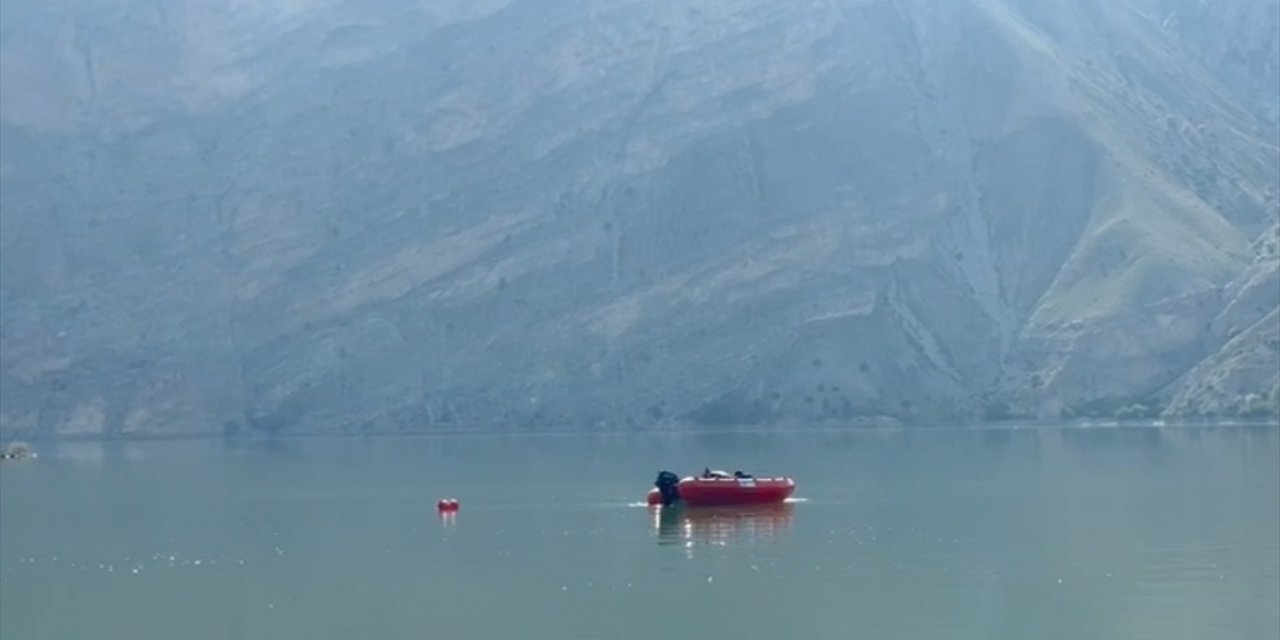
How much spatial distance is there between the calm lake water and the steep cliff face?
3553 cm

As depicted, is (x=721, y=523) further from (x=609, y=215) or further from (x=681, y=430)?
(x=609, y=215)

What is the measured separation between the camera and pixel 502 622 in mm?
43500

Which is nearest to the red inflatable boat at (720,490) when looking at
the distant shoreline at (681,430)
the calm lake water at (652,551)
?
the calm lake water at (652,551)

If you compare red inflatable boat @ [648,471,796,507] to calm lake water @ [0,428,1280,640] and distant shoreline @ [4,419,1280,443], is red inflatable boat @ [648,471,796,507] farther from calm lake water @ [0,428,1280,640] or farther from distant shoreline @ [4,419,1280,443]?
distant shoreline @ [4,419,1280,443]

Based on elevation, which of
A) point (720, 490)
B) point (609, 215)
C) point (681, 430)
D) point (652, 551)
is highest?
point (609, 215)

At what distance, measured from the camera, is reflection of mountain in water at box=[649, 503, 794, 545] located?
203 feet

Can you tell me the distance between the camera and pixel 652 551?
57812mm

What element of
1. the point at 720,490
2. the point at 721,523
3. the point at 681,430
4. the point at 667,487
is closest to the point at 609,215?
the point at 681,430

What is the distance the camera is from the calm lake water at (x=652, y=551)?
43312 millimetres

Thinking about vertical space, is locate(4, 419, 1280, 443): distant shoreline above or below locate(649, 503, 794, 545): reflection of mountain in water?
above

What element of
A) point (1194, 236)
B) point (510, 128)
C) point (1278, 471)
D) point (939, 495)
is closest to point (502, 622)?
point (939, 495)

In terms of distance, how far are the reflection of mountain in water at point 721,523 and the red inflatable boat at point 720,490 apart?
30 cm

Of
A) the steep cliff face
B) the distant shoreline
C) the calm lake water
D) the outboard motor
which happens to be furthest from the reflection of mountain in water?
the steep cliff face

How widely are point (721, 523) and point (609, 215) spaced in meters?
79.9
